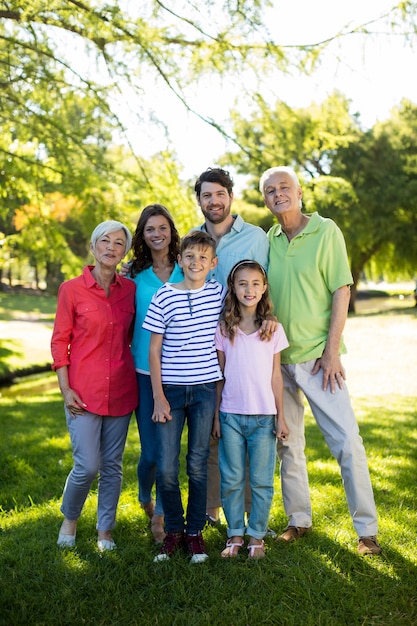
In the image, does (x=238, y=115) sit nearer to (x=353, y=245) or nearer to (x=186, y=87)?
(x=186, y=87)

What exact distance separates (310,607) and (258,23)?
5623 millimetres

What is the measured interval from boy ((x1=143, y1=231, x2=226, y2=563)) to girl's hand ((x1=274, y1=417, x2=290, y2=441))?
0.40 meters

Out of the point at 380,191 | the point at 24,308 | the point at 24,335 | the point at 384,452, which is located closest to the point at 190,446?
the point at 384,452

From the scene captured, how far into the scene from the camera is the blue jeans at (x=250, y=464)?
3.63m

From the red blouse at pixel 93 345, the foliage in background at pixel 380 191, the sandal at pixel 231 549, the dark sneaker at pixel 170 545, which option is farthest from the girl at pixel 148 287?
the foliage in background at pixel 380 191

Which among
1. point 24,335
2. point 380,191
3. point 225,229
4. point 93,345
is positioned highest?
point 380,191

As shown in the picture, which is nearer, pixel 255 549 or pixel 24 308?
pixel 255 549

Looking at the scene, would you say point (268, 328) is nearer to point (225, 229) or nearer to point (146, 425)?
point (225, 229)

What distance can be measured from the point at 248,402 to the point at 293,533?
977mm

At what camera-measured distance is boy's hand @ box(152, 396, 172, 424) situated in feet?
11.6

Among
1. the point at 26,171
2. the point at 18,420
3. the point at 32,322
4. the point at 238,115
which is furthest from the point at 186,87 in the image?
the point at 32,322

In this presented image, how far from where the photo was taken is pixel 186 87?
7086mm

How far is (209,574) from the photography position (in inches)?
132

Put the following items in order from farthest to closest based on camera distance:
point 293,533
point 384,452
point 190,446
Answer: point 384,452 < point 293,533 < point 190,446
